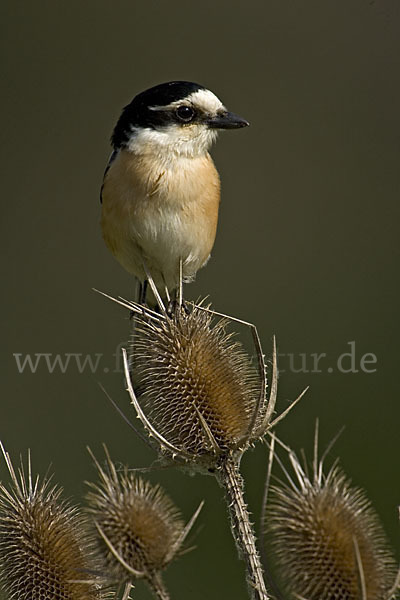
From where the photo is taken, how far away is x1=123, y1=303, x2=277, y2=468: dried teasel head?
2.65 meters

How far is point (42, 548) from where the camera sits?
2402mm

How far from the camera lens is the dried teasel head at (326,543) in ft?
7.01

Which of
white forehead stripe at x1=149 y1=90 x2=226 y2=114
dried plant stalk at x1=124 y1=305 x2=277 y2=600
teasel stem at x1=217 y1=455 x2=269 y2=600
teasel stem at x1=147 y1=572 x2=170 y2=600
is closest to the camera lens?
teasel stem at x1=147 y1=572 x2=170 y2=600

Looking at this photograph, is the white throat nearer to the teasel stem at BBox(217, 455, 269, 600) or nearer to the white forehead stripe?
the white forehead stripe

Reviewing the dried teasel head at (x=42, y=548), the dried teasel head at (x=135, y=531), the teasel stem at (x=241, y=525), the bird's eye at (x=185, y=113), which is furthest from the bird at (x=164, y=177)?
the dried teasel head at (x=135, y=531)

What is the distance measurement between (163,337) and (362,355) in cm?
355

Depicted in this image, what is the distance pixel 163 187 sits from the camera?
3.73 metres

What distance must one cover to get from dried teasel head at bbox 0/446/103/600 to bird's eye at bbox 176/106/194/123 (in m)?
1.80

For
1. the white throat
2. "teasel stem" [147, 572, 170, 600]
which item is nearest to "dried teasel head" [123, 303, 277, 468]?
"teasel stem" [147, 572, 170, 600]

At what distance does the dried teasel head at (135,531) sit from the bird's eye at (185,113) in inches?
74.1

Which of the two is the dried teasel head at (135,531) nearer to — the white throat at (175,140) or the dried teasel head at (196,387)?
the dried teasel head at (196,387)

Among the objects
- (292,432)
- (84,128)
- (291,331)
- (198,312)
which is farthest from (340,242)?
(198,312)

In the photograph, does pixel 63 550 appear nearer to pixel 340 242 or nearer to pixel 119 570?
pixel 119 570

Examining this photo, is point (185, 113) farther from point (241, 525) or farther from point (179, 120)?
point (241, 525)
